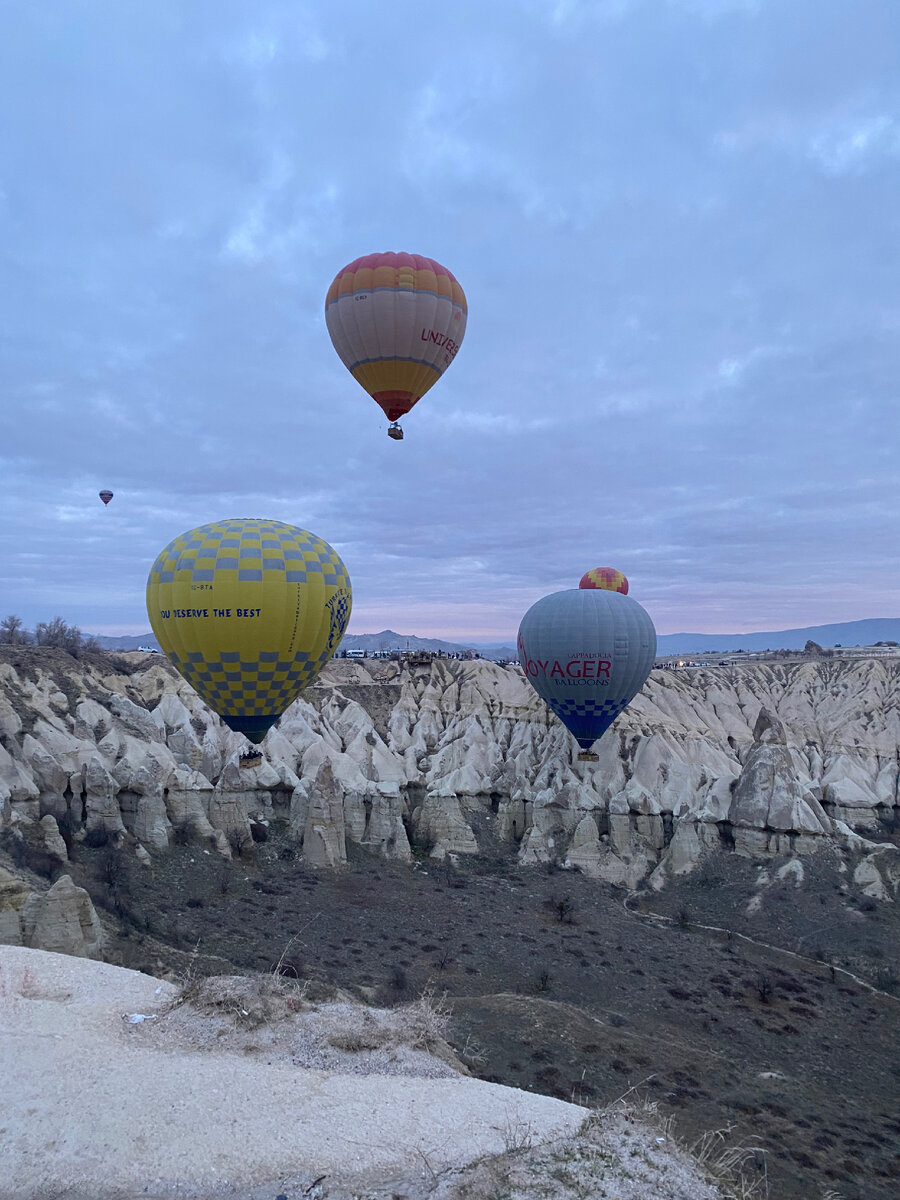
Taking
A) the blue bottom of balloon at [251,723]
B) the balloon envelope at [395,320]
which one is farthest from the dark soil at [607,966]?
the balloon envelope at [395,320]

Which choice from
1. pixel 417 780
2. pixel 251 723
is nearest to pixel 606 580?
pixel 417 780

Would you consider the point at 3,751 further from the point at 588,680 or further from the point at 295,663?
the point at 588,680

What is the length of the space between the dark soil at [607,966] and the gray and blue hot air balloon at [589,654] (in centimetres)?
935

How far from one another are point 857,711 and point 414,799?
45016mm

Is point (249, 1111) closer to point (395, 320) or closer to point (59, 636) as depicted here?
point (395, 320)

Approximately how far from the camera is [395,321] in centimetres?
2723

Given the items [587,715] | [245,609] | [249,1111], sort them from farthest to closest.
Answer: [587,715] → [245,609] → [249,1111]

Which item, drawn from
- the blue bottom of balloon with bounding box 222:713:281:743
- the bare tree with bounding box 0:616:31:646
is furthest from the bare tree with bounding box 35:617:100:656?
the blue bottom of balloon with bounding box 222:713:281:743

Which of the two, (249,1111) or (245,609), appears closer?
(249,1111)

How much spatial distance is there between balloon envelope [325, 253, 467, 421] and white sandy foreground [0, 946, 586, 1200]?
23684 mm

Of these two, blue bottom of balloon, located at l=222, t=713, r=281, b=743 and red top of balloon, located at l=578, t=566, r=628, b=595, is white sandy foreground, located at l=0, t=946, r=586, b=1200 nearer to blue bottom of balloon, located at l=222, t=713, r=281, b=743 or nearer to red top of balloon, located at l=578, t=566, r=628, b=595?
blue bottom of balloon, located at l=222, t=713, r=281, b=743

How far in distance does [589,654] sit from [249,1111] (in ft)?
102

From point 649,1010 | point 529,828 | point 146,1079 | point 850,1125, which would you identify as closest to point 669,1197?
point 146,1079

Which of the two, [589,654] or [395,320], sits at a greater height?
[395,320]
